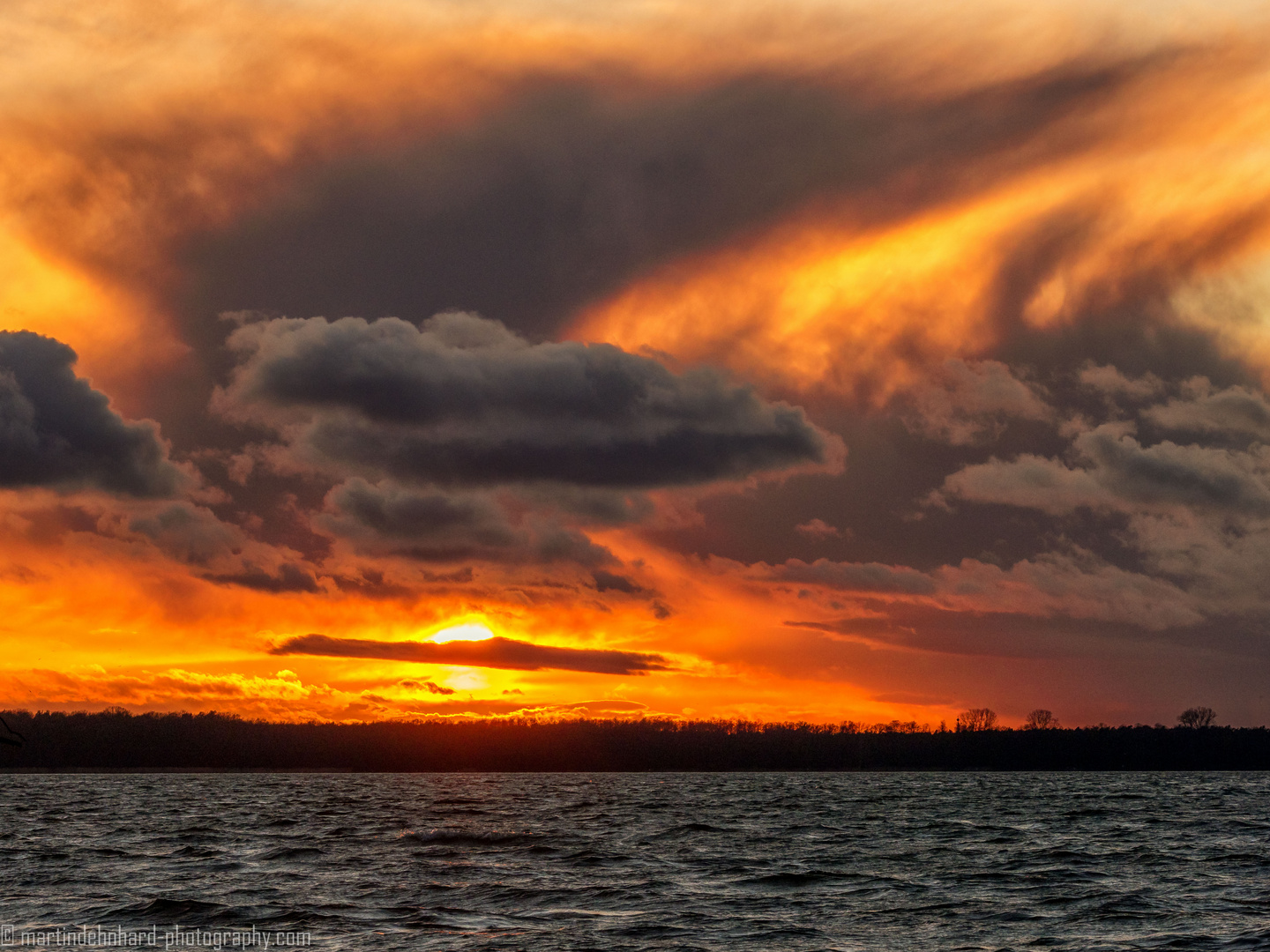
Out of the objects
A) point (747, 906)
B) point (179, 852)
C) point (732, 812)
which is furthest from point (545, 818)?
point (747, 906)

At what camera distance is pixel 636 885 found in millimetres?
70375

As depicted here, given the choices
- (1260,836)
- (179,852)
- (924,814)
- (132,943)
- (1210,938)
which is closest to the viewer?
(132,943)

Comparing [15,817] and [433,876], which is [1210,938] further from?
[15,817]

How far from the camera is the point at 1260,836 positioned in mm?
119750

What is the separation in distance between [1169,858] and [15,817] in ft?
445

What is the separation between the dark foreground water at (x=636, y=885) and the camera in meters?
51.8

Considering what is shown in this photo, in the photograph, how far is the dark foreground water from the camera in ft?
170

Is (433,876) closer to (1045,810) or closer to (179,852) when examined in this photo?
(179,852)

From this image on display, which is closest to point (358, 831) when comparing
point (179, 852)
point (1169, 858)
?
point (179, 852)

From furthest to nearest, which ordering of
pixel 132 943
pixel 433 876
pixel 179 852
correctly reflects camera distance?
pixel 179 852 < pixel 433 876 < pixel 132 943

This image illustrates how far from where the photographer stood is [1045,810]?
577 ft

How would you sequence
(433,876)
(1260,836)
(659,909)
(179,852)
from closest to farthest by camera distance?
(659,909)
(433,876)
(179,852)
(1260,836)

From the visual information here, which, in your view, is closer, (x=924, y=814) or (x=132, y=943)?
(x=132, y=943)

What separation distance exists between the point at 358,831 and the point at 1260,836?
93393 mm
